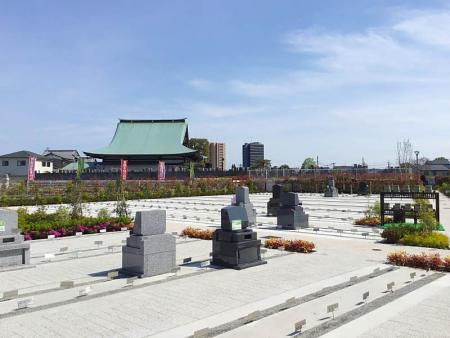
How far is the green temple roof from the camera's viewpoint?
53.0 metres

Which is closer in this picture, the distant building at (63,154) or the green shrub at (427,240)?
the green shrub at (427,240)

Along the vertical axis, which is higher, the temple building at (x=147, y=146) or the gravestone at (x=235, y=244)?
the temple building at (x=147, y=146)

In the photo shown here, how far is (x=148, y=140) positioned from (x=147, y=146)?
69.8 inches

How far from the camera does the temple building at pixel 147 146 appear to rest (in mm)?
52938

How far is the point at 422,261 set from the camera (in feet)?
27.8

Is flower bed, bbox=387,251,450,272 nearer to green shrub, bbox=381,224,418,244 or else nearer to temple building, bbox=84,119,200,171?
green shrub, bbox=381,224,418,244

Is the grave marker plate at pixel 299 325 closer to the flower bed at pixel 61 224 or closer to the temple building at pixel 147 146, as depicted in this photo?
the flower bed at pixel 61 224

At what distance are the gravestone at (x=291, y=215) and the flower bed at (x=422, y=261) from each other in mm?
6128

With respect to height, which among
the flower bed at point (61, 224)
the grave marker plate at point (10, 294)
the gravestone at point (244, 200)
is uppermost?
the gravestone at point (244, 200)

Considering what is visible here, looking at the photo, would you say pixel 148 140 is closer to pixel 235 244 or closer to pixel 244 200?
pixel 244 200

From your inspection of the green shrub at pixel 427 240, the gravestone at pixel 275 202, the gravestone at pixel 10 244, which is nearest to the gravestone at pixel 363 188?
the gravestone at pixel 275 202

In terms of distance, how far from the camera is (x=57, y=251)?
1084 cm

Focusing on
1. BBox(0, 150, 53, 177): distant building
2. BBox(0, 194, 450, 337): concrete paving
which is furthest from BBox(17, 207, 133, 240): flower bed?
BBox(0, 150, 53, 177): distant building

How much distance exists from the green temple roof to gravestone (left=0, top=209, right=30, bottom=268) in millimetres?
42545
